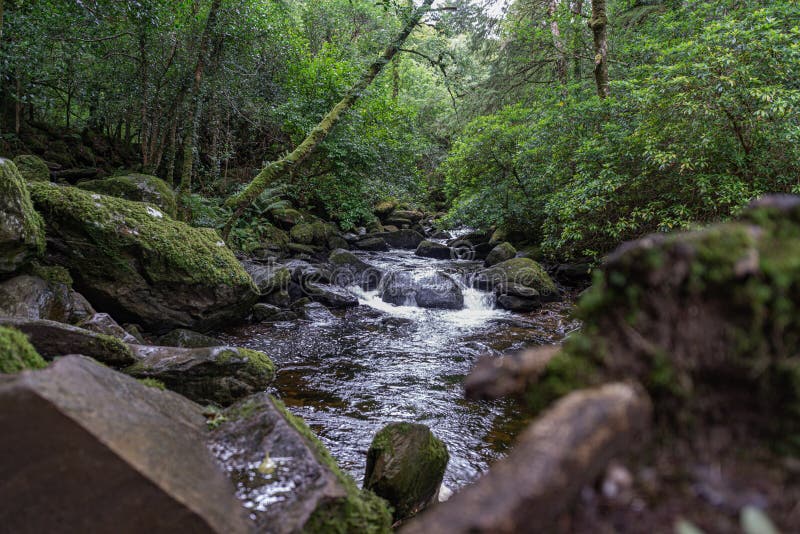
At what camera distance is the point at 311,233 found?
1405 cm

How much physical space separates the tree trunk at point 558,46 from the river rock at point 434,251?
6.95 meters

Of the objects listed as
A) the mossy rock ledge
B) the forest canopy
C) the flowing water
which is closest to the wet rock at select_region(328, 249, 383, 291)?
the flowing water

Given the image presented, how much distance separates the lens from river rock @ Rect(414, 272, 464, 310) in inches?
395

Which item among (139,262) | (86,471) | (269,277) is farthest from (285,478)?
(269,277)

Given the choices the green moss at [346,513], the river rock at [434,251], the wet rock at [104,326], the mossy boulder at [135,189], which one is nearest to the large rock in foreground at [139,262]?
the wet rock at [104,326]

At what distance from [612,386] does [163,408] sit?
190 cm

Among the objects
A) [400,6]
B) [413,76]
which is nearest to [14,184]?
[400,6]

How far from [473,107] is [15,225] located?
15375 mm

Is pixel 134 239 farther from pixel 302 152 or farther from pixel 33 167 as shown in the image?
pixel 33 167

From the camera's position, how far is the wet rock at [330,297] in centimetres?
927

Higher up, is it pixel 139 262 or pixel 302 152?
pixel 302 152

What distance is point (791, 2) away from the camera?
23.2ft

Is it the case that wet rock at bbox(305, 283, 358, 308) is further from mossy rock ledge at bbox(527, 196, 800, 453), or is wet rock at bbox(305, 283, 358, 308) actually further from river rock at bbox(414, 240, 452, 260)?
mossy rock ledge at bbox(527, 196, 800, 453)

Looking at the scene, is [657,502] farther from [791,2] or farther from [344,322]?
[791,2]
